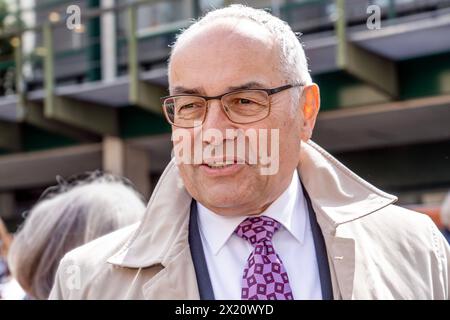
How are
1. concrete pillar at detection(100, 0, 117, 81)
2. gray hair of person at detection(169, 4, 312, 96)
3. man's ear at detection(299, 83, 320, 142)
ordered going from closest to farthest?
gray hair of person at detection(169, 4, 312, 96) → man's ear at detection(299, 83, 320, 142) → concrete pillar at detection(100, 0, 117, 81)

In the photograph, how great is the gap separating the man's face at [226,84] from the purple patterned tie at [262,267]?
4 cm

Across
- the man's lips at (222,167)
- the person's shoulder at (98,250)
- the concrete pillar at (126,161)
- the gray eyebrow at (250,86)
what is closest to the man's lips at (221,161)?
the man's lips at (222,167)

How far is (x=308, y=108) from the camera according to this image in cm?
204

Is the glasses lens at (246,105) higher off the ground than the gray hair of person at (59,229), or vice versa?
the glasses lens at (246,105)

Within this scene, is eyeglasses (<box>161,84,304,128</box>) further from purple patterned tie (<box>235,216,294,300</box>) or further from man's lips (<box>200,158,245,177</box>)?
purple patterned tie (<box>235,216,294,300</box>)

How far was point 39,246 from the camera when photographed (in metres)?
2.91

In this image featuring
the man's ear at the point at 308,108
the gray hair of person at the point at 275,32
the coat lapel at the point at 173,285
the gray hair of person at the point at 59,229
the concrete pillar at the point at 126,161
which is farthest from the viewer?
the concrete pillar at the point at 126,161

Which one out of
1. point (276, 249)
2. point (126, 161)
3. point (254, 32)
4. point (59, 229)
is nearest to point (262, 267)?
point (276, 249)

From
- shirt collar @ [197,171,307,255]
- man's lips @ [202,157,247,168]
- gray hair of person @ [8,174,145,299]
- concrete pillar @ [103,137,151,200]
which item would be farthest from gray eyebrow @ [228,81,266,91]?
concrete pillar @ [103,137,151,200]

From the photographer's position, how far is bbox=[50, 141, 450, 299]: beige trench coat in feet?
5.80

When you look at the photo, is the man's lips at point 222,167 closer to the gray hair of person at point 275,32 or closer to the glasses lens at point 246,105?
the glasses lens at point 246,105

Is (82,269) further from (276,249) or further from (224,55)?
(224,55)

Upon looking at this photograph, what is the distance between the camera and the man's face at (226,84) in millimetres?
1777

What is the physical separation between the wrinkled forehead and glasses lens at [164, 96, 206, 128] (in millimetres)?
30
